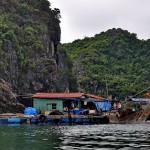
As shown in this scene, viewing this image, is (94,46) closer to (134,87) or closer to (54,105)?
(134,87)

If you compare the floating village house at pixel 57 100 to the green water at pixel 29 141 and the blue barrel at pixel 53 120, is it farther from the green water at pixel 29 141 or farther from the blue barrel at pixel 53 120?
the green water at pixel 29 141

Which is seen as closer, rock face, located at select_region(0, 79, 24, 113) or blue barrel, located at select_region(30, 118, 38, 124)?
blue barrel, located at select_region(30, 118, 38, 124)

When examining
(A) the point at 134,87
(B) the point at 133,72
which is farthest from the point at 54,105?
(B) the point at 133,72

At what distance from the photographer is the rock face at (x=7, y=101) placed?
185ft

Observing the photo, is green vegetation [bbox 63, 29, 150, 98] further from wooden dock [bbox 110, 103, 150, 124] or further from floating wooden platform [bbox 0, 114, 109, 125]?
floating wooden platform [bbox 0, 114, 109, 125]

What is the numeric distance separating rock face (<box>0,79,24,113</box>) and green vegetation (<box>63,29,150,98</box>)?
3169 cm

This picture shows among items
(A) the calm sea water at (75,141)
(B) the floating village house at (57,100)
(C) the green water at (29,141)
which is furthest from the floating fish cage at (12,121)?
(C) the green water at (29,141)

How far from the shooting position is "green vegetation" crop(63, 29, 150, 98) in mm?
92562

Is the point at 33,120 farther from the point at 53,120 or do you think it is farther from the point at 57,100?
the point at 57,100

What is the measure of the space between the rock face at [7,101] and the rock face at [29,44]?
13.0 feet

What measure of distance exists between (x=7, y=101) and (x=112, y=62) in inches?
2351

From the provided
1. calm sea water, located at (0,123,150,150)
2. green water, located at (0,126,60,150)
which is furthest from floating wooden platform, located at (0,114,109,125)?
green water, located at (0,126,60,150)

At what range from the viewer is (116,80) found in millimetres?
92562

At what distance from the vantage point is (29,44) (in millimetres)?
72000
